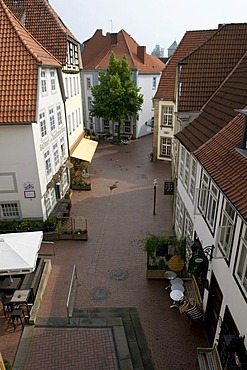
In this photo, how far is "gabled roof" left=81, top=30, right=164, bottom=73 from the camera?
3944cm

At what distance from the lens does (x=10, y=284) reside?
484 inches

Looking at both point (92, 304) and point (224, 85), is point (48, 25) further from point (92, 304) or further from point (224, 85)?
point (92, 304)

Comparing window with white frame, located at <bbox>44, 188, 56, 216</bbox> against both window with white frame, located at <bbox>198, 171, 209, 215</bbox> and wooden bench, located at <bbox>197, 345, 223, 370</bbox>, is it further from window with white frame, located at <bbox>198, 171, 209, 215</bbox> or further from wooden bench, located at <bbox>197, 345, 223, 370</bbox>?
wooden bench, located at <bbox>197, 345, 223, 370</bbox>

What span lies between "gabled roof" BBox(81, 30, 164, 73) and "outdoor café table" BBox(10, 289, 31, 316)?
32553mm

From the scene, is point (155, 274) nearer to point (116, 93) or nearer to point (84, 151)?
point (84, 151)

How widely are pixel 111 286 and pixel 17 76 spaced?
1123cm

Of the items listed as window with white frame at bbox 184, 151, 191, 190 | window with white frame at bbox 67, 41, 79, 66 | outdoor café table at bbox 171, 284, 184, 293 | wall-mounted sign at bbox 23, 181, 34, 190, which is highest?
window with white frame at bbox 67, 41, 79, 66

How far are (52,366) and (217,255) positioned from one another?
239 inches

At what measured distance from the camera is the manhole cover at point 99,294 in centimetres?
1246

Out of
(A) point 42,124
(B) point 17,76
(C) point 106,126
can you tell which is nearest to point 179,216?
(A) point 42,124

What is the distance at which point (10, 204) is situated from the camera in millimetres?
17344

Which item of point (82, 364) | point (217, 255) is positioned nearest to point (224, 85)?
point (217, 255)

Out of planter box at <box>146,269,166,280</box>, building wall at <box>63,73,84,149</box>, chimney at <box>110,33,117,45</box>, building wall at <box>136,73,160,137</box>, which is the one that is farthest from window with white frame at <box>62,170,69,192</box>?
chimney at <box>110,33,117,45</box>

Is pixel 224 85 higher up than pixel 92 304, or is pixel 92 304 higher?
pixel 224 85
